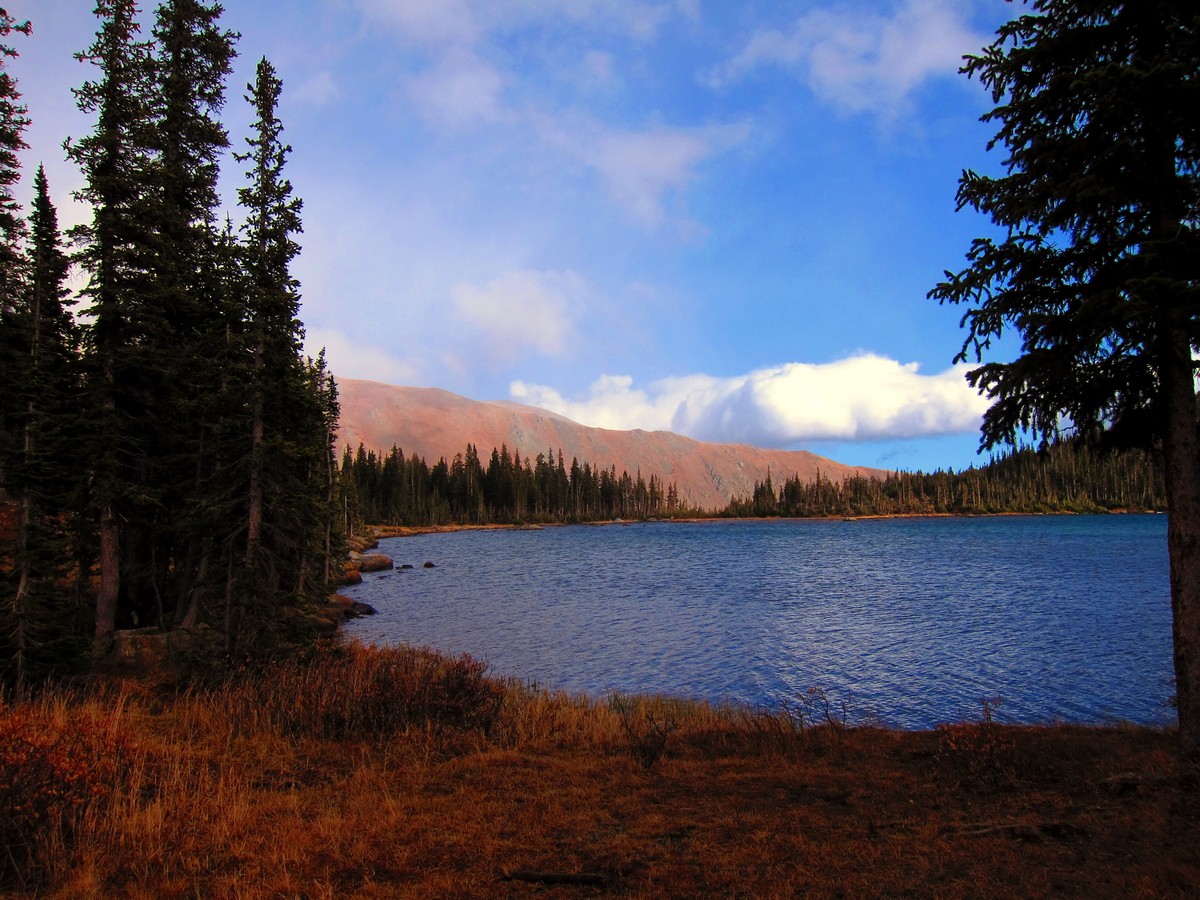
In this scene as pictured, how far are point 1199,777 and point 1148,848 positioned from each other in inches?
118

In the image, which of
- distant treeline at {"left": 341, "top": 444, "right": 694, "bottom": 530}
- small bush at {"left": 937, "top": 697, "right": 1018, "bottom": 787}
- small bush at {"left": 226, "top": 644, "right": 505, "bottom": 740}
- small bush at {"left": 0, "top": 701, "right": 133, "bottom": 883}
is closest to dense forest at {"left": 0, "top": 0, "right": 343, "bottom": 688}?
small bush at {"left": 226, "top": 644, "right": 505, "bottom": 740}

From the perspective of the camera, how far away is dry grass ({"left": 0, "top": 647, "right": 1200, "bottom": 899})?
6.76 metres

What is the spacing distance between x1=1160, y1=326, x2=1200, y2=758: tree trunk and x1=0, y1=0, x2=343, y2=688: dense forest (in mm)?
19145

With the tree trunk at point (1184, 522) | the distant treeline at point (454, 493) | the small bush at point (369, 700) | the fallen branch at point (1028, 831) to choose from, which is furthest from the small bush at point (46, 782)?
the distant treeline at point (454, 493)

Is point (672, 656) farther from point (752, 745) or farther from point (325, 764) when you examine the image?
point (325, 764)

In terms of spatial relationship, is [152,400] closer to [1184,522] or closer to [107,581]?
[107,581]

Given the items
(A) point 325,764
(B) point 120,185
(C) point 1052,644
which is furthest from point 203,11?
(C) point 1052,644

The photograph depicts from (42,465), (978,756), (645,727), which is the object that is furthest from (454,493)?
(978,756)

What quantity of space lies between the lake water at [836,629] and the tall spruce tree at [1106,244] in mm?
10693

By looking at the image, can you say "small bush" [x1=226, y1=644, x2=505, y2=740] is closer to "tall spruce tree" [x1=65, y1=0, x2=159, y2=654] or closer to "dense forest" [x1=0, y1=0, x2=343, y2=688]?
"dense forest" [x1=0, y1=0, x2=343, y2=688]

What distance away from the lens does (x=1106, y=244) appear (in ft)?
34.1

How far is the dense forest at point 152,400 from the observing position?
18172 millimetres

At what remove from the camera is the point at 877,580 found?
54.1 m

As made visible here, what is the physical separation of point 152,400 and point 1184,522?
27.5 meters
